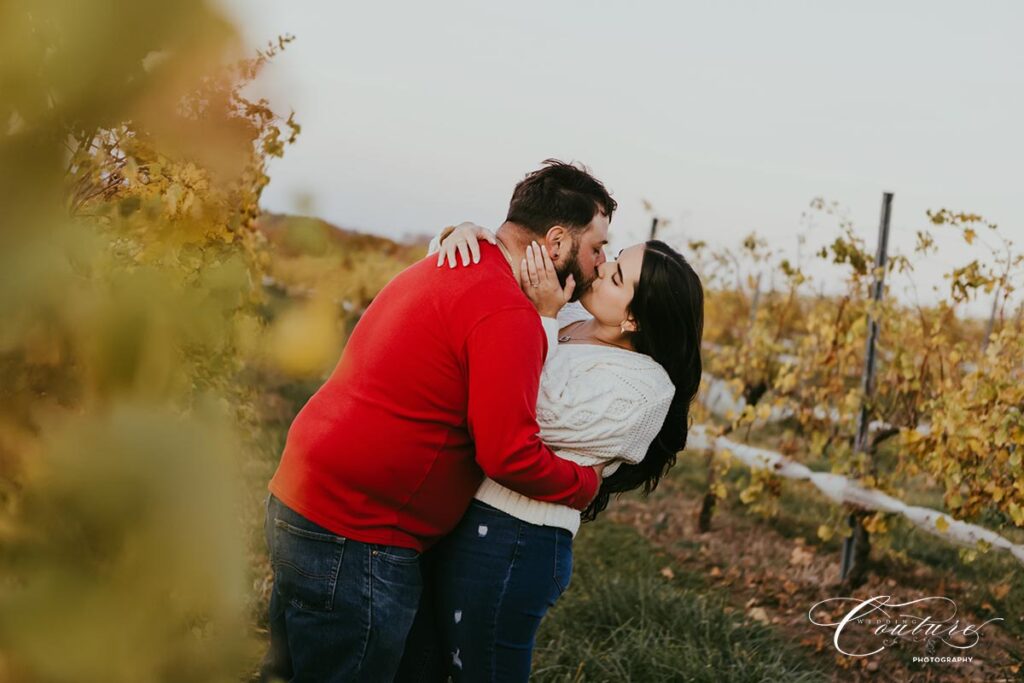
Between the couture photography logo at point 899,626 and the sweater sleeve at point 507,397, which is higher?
the sweater sleeve at point 507,397

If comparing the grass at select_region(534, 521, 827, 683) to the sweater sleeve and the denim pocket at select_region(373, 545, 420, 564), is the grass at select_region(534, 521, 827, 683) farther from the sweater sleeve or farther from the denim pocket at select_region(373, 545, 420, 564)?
the sweater sleeve

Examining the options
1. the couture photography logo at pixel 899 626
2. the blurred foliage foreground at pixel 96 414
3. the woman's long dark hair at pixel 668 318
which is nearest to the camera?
the blurred foliage foreground at pixel 96 414

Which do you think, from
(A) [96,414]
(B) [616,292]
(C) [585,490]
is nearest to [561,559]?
(C) [585,490]

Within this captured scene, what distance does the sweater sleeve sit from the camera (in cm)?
198

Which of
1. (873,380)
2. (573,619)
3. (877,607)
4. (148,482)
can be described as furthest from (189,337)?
(873,380)

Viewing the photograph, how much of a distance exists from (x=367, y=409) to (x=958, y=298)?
4390 millimetres

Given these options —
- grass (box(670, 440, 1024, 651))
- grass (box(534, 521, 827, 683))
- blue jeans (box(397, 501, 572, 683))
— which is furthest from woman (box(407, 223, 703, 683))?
grass (box(670, 440, 1024, 651))

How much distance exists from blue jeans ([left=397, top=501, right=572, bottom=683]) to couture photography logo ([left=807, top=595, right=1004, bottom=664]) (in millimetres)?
2890

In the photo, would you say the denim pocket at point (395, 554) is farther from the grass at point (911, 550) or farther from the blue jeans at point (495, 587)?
the grass at point (911, 550)

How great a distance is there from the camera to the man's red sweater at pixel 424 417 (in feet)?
6.57

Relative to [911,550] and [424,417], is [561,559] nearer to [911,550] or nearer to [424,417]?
[424,417]

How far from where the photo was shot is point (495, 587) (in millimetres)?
2176

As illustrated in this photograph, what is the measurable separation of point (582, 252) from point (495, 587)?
94 cm

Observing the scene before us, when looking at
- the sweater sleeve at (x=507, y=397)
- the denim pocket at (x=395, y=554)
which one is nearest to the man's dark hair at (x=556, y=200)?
the sweater sleeve at (x=507, y=397)
